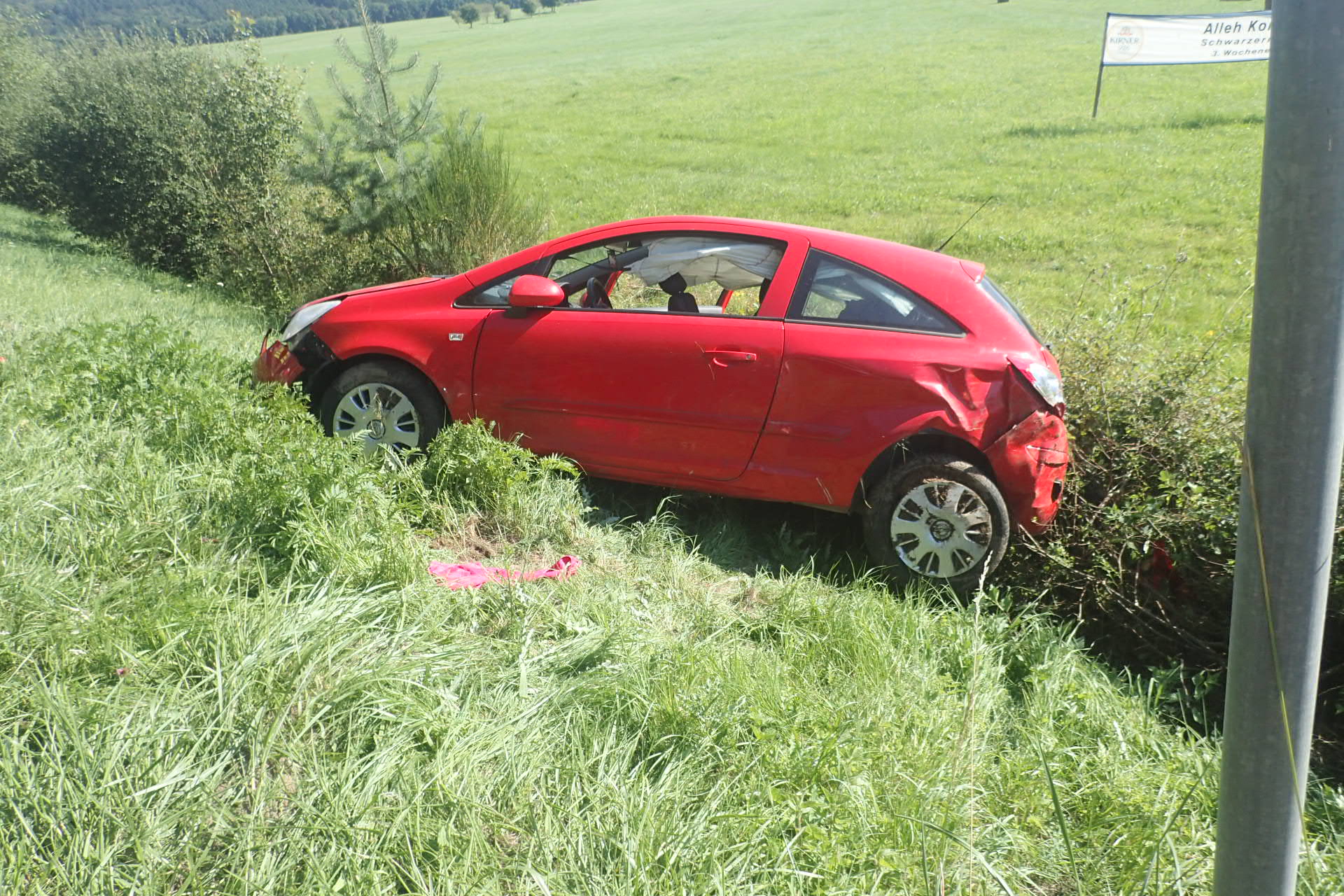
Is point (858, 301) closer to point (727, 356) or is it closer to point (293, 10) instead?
point (727, 356)

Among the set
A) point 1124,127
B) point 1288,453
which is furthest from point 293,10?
point 1288,453

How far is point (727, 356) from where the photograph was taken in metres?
5.47

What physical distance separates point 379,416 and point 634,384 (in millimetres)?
1497

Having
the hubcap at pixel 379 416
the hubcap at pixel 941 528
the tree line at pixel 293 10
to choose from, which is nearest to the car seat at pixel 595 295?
the hubcap at pixel 379 416

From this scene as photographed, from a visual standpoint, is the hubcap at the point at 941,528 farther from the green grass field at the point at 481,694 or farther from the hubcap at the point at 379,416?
the hubcap at the point at 379,416

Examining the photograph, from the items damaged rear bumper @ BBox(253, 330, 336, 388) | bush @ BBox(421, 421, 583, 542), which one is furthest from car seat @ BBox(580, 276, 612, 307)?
damaged rear bumper @ BBox(253, 330, 336, 388)

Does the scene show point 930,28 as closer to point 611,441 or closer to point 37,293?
point 37,293

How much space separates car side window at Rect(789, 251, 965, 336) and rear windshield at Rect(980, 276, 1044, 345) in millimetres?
374

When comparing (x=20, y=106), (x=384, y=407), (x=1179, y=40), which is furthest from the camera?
(x=1179, y=40)

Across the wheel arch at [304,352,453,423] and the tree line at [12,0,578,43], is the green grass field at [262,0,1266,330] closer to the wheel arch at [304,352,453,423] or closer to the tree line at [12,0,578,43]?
the wheel arch at [304,352,453,423]

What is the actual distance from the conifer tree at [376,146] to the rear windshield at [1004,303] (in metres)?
7.54

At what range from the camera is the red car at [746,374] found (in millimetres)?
5246

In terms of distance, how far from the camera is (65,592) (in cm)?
376

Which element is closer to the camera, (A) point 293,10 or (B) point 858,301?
(B) point 858,301
